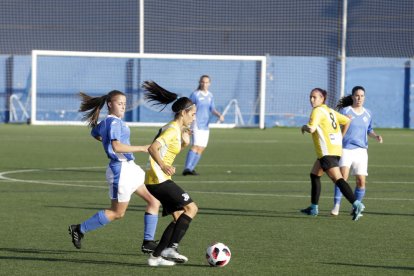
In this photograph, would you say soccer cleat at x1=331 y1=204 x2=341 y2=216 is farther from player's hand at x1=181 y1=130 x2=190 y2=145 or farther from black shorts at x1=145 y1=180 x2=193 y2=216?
black shorts at x1=145 y1=180 x2=193 y2=216

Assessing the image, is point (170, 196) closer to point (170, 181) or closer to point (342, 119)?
point (170, 181)

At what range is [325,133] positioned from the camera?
13.5 m

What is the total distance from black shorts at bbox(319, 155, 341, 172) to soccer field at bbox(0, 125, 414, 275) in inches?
27.3

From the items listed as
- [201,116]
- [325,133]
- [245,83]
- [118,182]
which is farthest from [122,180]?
[245,83]

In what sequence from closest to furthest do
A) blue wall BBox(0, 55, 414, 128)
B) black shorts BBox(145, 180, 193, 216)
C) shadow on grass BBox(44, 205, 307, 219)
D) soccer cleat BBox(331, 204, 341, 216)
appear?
black shorts BBox(145, 180, 193, 216), shadow on grass BBox(44, 205, 307, 219), soccer cleat BBox(331, 204, 341, 216), blue wall BBox(0, 55, 414, 128)

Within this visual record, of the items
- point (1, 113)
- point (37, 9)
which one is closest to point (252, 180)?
point (1, 113)

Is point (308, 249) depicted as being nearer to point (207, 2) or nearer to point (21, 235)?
point (21, 235)

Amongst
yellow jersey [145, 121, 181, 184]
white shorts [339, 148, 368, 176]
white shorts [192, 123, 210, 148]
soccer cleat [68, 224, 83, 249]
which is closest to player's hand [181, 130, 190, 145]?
yellow jersey [145, 121, 181, 184]

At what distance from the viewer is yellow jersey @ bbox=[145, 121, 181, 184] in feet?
31.6

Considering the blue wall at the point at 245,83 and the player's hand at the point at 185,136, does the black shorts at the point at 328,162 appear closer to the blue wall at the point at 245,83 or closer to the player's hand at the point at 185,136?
the player's hand at the point at 185,136

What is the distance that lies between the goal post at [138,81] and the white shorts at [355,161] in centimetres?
3014

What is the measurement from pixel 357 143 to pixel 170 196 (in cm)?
532

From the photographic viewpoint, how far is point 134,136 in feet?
111

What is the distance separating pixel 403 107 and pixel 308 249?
36588 mm
